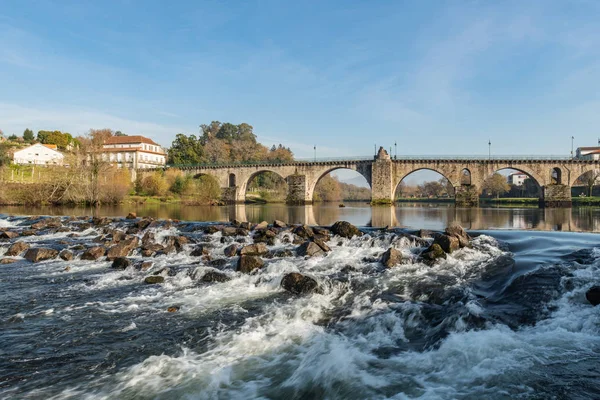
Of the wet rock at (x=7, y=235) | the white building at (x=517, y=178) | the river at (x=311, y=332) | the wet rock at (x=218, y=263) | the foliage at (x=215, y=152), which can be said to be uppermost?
the foliage at (x=215, y=152)

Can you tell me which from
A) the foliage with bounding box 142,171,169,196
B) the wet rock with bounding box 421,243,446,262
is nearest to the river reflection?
the wet rock with bounding box 421,243,446,262

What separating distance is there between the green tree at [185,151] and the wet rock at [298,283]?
259ft

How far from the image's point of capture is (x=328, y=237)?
47.6ft

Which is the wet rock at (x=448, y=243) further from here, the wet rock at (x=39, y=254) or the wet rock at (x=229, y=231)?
the wet rock at (x=39, y=254)

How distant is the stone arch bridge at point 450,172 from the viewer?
51438 mm

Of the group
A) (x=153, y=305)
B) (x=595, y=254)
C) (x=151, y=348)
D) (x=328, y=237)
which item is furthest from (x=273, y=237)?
(x=595, y=254)

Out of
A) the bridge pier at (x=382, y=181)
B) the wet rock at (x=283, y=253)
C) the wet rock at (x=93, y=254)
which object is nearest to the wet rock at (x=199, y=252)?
the wet rock at (x=283, y=253)

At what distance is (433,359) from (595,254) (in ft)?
27.3

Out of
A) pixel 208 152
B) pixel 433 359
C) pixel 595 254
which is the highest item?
pixel 208 152

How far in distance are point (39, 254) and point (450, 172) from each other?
2102 inches

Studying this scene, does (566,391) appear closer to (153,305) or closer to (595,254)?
(153,305)

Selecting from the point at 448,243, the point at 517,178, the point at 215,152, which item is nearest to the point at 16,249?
the point at 448,243

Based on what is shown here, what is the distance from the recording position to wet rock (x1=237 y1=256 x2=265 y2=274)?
980 cm

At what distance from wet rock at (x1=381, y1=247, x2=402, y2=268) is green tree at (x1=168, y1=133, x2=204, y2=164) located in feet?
255
